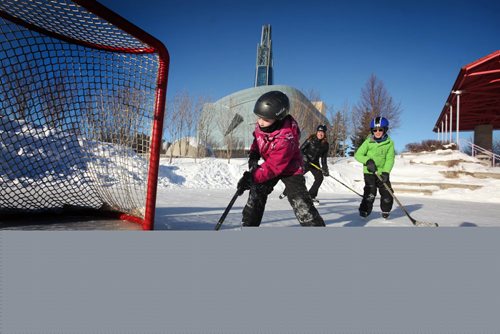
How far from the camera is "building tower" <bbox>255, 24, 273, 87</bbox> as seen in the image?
59438 mm

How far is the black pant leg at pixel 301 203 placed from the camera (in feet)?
6.01

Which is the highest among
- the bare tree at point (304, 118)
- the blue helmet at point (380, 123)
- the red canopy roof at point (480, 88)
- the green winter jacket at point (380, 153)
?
the red canopy roof at point (480, 88)

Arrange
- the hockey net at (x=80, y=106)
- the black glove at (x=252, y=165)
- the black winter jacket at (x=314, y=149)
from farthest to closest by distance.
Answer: the black winter jacket at (x=314, y=149) → the hockey net at (x=80, y=106) → the black glove at (x=252, y=165)

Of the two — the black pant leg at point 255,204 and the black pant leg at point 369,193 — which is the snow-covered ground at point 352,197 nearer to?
the black pant leg at point 369,193

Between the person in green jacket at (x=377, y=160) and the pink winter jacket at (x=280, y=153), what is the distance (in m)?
1.96

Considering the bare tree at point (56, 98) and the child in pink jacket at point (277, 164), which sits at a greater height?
the bare tree at point (56, 98)

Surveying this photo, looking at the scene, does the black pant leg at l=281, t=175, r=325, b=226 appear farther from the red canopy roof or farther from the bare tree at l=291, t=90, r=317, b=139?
the bare tree at l=291, t=90, r=317, b=139

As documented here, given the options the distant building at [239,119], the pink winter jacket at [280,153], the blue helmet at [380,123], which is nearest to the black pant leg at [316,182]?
the blue helmet at [380,123]

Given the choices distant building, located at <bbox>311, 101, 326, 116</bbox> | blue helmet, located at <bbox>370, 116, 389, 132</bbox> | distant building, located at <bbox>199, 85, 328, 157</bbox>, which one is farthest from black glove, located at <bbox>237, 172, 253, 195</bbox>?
distant building, located at <bbox>311, 101, 326, 116</bbox>

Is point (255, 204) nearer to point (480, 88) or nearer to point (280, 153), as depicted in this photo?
point (280, 153)

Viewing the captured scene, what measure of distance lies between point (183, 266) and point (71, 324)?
0.28 meters

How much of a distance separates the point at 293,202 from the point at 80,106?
7.43 feet

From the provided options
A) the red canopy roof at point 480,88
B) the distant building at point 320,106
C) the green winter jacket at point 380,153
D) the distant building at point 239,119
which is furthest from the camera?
the distant building at point 320,106

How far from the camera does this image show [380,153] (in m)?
3.62
